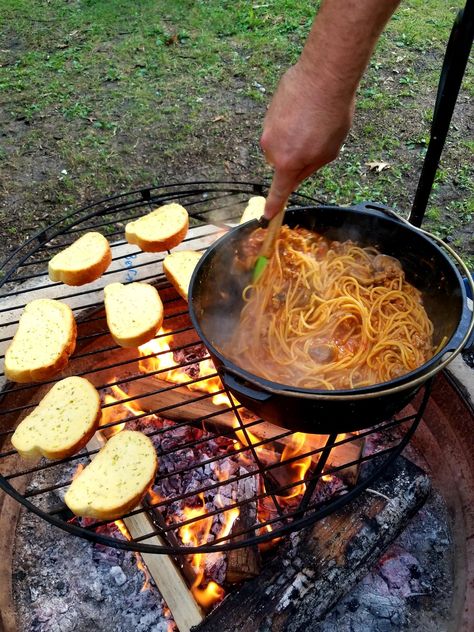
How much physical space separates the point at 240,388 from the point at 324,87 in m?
1.14

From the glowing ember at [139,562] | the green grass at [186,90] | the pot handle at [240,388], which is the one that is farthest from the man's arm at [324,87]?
the green grass at [186,90]

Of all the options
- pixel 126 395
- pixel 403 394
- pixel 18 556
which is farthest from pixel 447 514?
pixel 18 556

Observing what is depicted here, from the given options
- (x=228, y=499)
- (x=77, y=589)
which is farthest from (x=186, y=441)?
(x=77, y=589)

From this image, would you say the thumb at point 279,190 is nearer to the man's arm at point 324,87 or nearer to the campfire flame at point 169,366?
the man's arm at point 324,87

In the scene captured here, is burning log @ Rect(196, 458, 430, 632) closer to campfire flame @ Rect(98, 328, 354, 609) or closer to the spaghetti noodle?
campfire flame @ Rect(98, 328, 354, 609)

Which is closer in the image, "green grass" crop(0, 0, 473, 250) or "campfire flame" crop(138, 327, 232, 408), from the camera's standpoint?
"campfire flame" crop(138, 327, 232, 408)

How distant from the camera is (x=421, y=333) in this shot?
109 inches

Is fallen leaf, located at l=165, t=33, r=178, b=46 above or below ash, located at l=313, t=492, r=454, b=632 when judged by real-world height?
above

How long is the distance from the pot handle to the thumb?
26.6 inches

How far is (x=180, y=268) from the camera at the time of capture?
3611 mm

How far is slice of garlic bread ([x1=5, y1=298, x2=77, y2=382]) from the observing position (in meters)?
3.11

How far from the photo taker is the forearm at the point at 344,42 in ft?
6.41

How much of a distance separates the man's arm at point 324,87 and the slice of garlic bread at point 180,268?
1574mm

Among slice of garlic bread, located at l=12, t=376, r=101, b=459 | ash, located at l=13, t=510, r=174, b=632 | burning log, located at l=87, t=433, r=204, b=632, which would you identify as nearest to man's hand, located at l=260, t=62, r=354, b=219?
slice of garlic bread, located at l=12, t=376, r=101, b=459
